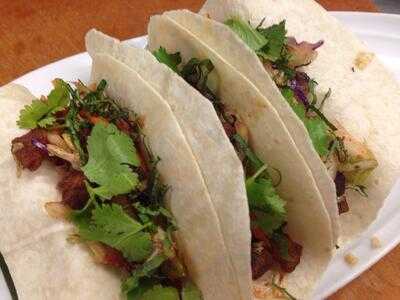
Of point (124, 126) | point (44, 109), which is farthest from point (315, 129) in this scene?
point (44, 109)

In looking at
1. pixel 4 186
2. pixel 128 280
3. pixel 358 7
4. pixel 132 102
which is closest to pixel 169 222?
pixel 128 280

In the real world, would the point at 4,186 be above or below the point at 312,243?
below

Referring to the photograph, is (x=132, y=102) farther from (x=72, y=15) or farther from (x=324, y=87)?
(x=72, y=15)

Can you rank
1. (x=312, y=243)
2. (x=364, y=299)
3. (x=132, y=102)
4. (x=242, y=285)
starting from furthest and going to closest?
(x=364, y=299)
(x=312, y=243)
(x=132, y=102)
(x=242, y=285)

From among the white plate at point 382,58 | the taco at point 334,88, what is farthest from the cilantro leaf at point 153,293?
the taco at point 334,88

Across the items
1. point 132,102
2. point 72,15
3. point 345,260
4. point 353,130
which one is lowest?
point 72,15

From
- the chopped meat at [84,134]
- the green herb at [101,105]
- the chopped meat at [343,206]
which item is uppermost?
the chopped meat at [343,206]

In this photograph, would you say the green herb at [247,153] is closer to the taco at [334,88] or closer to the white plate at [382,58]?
the taco at [334,88]

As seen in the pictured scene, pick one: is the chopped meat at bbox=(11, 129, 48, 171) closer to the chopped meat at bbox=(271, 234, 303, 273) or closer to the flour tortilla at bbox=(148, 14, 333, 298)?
the flour tortilla at bbox=(148, 14, 333, 298)
